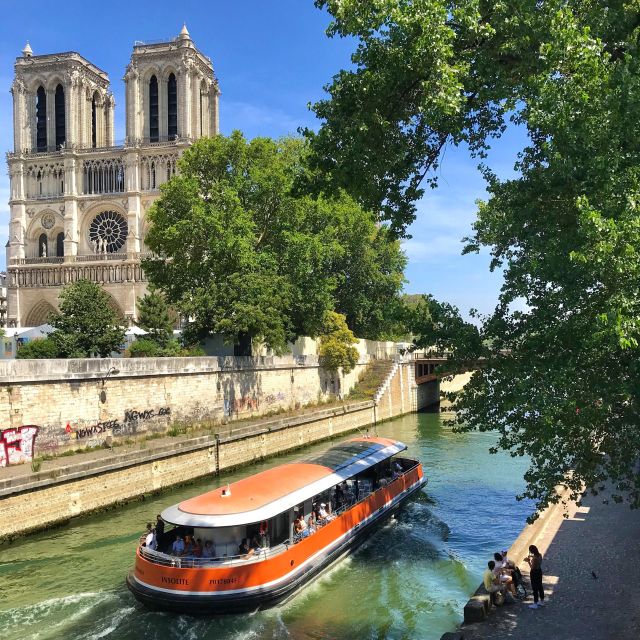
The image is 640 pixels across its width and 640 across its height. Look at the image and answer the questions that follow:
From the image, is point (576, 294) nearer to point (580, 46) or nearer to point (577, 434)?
point (577, 434)

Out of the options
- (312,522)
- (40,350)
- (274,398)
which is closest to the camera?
(312,522)

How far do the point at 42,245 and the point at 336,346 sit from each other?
1762 inches

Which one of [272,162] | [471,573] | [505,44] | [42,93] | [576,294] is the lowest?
[471,573]

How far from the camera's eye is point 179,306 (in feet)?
113

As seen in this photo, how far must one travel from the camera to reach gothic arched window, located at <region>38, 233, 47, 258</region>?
7594 cm

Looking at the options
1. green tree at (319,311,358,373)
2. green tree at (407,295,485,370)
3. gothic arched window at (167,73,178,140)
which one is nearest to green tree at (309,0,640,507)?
green tree at (407,295,485,370)

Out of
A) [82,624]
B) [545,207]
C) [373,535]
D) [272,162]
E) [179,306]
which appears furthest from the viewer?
[272,162]

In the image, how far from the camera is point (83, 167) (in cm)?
7619

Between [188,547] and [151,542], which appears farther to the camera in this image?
[151,542]

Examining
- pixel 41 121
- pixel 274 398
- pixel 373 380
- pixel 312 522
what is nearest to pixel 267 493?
pixel 312 522

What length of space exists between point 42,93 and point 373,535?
74994 millimetres

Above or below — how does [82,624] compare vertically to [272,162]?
below

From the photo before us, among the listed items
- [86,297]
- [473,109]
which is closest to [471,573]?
[473,109]

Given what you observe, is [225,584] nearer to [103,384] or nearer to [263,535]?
[263,535]
